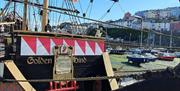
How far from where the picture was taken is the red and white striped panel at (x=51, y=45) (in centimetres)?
569

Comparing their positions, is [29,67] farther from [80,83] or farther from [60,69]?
[80,83]

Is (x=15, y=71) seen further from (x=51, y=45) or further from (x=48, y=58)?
(x=51, y=45)

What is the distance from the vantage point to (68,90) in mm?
6285

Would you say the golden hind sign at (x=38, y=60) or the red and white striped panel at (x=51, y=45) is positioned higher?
the red and white striped panel at (x=51, y=45)

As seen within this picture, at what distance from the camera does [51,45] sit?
6.02 meters

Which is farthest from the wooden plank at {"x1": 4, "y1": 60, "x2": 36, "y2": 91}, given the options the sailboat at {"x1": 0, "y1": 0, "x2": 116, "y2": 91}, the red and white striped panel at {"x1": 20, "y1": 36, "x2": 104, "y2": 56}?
the red and white striped panel at {"x1": 20, "y1": 36, "x2": 104, "y2": 56}

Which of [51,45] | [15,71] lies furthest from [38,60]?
[15,71]

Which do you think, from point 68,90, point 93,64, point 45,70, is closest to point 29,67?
point 45,70

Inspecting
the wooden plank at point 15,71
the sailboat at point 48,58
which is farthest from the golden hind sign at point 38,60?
the wooden plank at point 15,71

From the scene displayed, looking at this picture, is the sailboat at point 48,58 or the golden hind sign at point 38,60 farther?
the golden hind sign at point 38,60

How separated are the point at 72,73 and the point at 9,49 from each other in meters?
1.26

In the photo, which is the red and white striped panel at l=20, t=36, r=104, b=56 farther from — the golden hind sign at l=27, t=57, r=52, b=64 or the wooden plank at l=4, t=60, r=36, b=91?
the wooden plank at l=4, t=60, r=36, b=91

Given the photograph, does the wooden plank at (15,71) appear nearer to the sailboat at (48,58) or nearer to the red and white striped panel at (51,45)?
the sailboat at (48,58)

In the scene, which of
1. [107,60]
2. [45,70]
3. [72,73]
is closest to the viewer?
[45,70]
